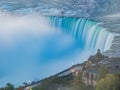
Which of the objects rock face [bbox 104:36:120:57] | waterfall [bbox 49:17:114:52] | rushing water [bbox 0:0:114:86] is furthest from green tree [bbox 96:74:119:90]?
waterfall [bbox 49:17:114:52]

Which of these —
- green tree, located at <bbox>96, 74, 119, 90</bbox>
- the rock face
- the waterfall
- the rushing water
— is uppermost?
green tree, located at <bbox>96, 74, 119, 90</bbox>

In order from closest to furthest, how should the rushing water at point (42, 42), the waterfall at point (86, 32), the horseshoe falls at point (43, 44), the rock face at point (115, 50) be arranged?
1. the rock face at point (115, 50)
2. the horseshoe falls at point (43, 44)
3. the rushing water at point (42, 42)
4. the waterfall at point (86, 32)

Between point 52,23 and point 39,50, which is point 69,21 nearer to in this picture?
point 52,23

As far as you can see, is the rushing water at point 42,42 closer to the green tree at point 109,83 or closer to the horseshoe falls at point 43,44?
the horseshoe falls at point 43,44

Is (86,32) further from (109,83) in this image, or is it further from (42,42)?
(109,83)

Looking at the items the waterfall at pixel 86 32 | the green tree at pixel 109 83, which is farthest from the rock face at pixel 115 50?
the green tree at pixel 109 83

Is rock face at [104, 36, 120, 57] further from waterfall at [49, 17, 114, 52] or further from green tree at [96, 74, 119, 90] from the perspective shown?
green tree at [96, 74, 119, 90]

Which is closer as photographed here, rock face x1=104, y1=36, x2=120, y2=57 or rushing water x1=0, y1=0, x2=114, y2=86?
rock face x1=104, y1=36, x2=120, y2=57

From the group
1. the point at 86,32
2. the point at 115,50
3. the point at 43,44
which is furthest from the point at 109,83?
the point at 43,44

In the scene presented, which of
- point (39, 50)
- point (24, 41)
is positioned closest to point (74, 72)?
point (39, 50)
